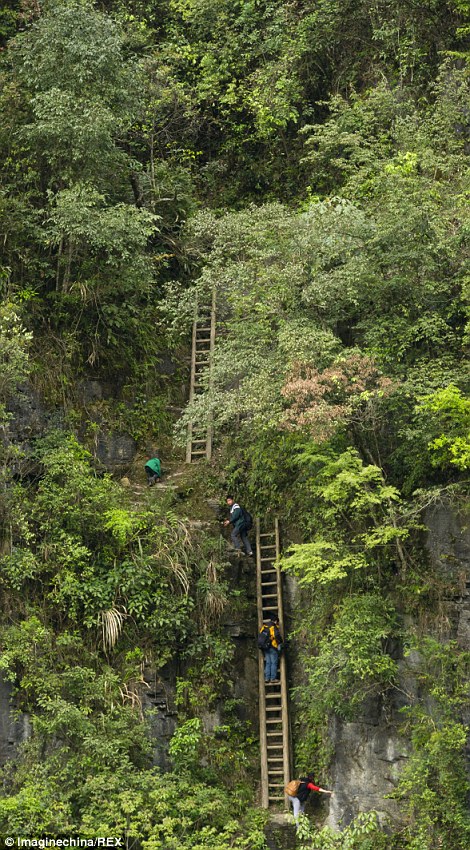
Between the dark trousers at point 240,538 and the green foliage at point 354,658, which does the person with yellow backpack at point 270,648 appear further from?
the dark trousers at point 240,538

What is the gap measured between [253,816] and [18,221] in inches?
426

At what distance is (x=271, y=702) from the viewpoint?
19750 millimetres

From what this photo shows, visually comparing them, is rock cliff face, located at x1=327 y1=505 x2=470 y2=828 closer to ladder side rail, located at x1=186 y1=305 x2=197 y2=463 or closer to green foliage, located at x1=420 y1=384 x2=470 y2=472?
green foliage, located at x1=420 y1=384 x2=470 y2=472

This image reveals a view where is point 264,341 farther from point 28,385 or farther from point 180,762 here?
point 180,762

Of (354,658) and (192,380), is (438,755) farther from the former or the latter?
(192,380)

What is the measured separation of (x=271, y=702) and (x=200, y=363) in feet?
23.1

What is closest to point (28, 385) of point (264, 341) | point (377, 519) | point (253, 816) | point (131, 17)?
point (264, 341)

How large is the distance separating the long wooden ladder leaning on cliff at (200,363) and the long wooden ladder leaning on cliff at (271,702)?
205 centimetres

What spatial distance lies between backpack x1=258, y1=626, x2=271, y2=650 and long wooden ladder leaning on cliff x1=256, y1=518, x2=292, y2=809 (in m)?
0.35

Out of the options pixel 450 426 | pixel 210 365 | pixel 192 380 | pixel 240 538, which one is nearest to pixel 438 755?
pixel 450 426

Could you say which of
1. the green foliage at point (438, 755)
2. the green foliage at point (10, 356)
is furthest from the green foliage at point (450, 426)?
the green foliage at point (10, 356)

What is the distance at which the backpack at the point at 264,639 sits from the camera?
1959cm

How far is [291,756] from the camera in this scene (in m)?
19.1

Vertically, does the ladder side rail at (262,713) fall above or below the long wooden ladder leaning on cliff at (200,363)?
below
